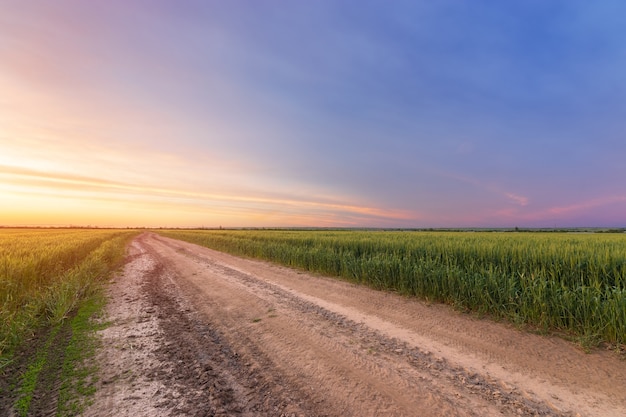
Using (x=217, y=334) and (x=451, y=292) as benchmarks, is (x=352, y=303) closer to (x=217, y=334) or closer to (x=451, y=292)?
(x=451, y=292)

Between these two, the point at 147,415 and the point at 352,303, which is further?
the point at 352,303

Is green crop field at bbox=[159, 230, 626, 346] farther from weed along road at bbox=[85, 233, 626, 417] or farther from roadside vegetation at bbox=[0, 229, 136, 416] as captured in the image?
roadside vegetation at bbox=[0, 229, 136, 416]

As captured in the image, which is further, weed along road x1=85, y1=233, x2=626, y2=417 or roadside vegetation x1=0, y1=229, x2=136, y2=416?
roadside vegetation x1=0, y1=229, x2=136, y2=416

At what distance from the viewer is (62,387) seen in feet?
12.3

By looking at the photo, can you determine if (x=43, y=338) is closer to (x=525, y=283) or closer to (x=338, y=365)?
(x=338, y=365)

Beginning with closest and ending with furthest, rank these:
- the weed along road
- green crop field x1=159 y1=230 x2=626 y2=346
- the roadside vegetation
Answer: the weed along road < the roadside vegetation < green crop field x1=159 y1=230 x2=626 y2=346

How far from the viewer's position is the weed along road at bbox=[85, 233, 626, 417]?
338 centimetres

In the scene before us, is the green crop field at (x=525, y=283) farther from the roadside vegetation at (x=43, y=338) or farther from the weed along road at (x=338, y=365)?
the roadside vegetation at (x=43, y=338)

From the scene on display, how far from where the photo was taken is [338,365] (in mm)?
4320

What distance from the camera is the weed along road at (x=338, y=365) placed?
11.1 feet

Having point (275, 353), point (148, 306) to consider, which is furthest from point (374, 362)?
point (148, 306)

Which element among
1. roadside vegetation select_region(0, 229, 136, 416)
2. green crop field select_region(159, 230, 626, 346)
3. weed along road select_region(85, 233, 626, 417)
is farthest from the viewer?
green crop field select_region(159, 230, 626, 346)

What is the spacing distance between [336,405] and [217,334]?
3177mm

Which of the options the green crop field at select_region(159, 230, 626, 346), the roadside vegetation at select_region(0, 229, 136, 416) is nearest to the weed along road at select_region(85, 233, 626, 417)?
the roadside vegetation at select_region(0, 229, 136, 416)
